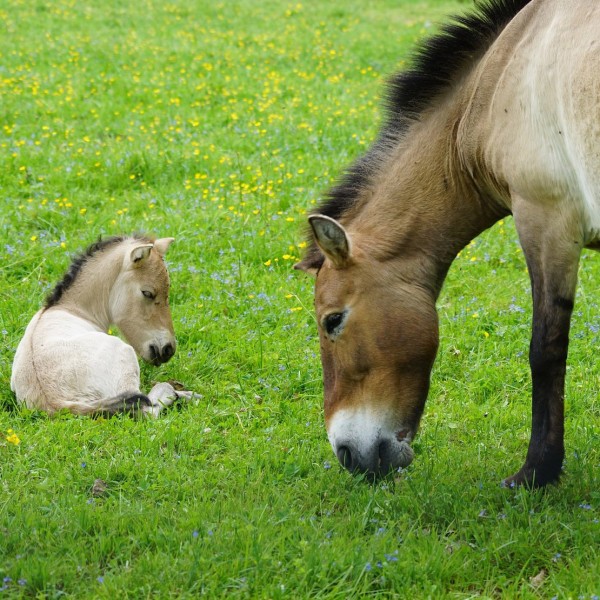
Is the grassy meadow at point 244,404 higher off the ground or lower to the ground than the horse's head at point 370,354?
lower

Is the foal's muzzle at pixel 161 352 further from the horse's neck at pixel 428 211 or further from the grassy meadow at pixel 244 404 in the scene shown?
the horse's neck at pixel 428 211

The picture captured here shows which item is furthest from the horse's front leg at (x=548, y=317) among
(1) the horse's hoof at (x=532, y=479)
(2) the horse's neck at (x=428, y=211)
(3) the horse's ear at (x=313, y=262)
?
(3) the horse's ear at (x=313, y=262)

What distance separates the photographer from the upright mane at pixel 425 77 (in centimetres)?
497

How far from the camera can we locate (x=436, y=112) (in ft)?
16.6

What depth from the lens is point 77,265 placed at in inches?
289

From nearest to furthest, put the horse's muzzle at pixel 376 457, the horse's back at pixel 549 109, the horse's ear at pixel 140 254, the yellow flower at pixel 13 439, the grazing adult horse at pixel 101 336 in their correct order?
1. the horse's back at pixel 549 109
2. the horse's muzzle at pixel 376 457
3. the yellow flower at pixel 13 439
4. the grazing adult horse at pixel 101 336
5. the horse's ear at pixel 140 254

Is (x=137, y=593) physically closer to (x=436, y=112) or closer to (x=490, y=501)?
(x=490, y=501)

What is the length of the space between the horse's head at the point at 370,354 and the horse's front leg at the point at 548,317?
1.80ft

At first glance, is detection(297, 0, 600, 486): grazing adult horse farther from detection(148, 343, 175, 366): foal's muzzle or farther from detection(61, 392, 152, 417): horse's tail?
detection(148, 343, 175, 366): foal's muzzle

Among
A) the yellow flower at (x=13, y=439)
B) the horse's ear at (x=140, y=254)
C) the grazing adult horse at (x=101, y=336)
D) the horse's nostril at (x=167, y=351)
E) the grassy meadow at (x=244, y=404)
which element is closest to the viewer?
the grassy meadow at (x=244, y=404)

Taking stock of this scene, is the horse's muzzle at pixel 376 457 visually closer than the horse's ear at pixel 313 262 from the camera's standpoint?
Yes

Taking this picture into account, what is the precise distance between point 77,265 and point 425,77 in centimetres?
346

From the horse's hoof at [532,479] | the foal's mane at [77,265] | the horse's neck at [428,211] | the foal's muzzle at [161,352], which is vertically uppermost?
the horse's neck at [428,211]

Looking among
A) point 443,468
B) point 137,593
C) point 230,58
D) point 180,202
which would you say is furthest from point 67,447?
point 230,58
